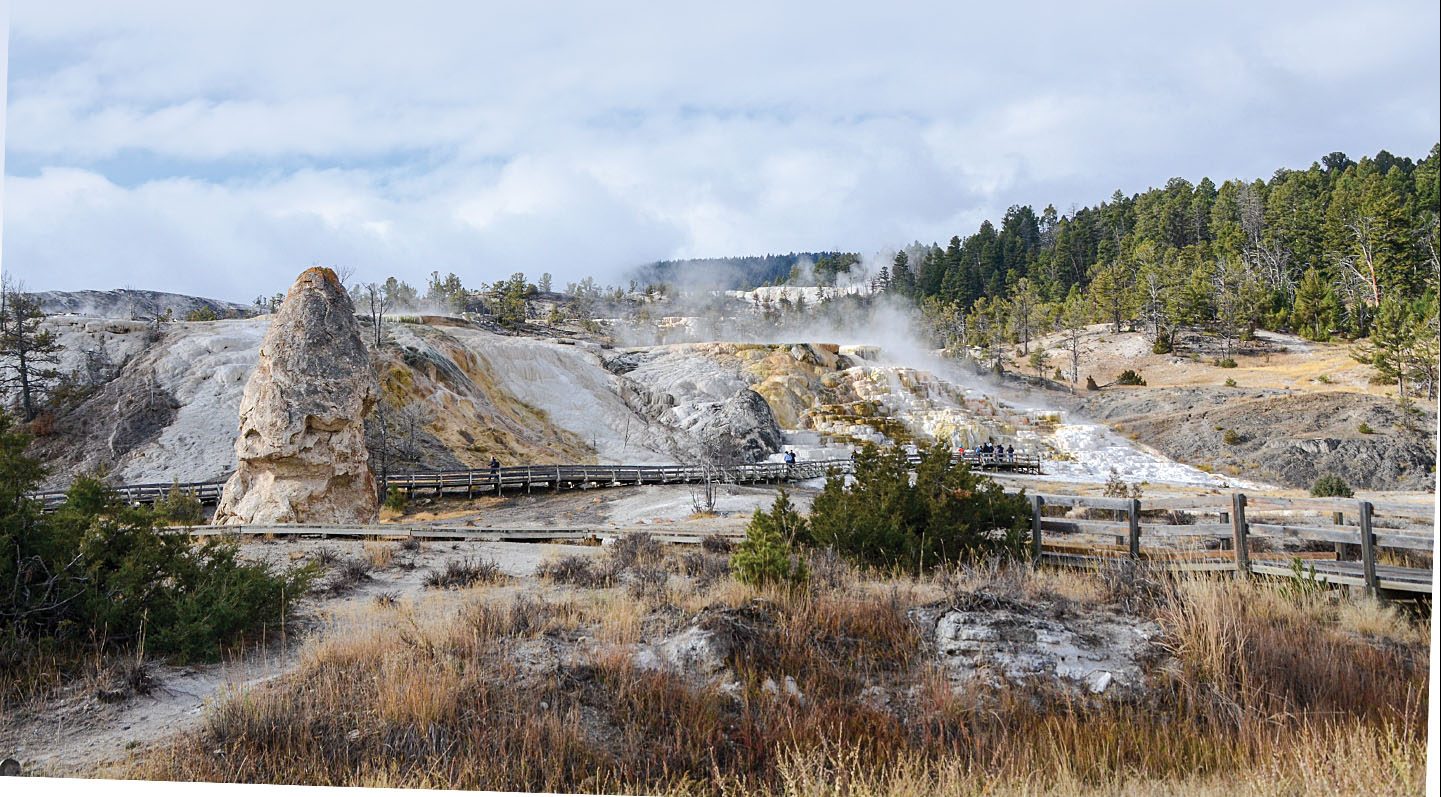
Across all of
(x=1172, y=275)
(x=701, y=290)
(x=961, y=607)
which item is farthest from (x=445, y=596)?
(x=701, y=290)

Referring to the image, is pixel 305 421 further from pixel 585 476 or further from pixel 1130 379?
pixel 1130 379

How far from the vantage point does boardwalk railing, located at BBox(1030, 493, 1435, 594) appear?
6.71 m

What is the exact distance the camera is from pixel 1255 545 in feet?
31.3

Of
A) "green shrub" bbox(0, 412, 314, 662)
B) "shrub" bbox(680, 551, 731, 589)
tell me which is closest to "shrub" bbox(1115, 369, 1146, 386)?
"shrub" bbox(680, 551, 731, 589)

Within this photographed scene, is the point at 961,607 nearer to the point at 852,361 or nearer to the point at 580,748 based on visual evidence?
the point at 580,748

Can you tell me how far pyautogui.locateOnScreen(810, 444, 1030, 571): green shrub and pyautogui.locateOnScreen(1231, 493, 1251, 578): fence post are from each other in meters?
1.86

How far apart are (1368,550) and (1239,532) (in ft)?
3.18

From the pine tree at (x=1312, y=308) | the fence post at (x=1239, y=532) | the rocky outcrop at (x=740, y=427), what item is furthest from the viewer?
the pine tree at (x=1312, y=308)

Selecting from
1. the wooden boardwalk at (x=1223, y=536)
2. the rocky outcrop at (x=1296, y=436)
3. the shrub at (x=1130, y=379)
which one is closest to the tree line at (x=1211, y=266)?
the rocky outcrop at (x=1296, y=436)

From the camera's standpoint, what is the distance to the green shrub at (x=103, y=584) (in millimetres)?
5457

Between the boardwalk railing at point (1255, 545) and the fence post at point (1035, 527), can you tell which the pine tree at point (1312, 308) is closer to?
the boardwalk railing at point (1255, 545)

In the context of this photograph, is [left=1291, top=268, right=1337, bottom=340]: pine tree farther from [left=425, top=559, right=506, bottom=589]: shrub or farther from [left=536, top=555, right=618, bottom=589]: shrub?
[left=425, top=559, right=506, bottom=589]: shrub

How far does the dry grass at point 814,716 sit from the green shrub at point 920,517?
219cm

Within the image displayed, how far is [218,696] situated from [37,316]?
34027 mm
